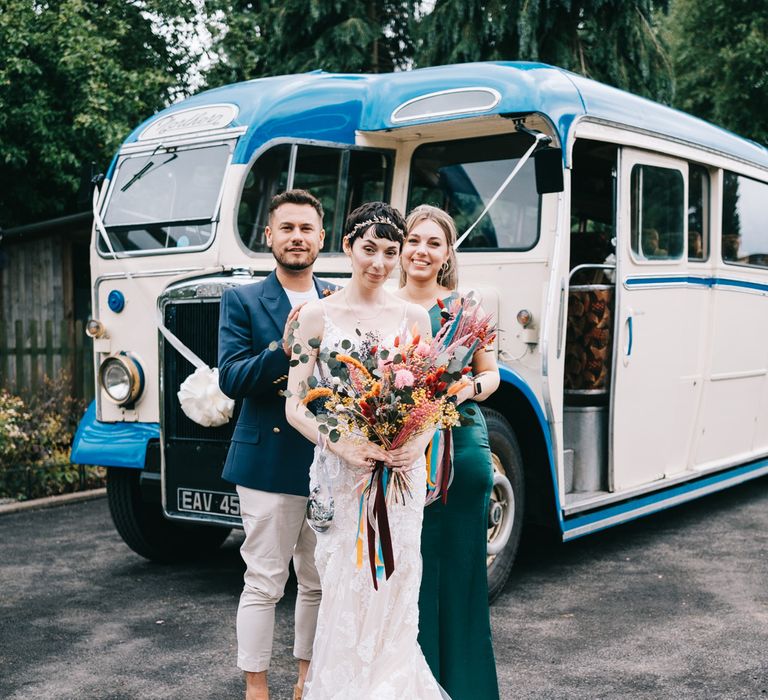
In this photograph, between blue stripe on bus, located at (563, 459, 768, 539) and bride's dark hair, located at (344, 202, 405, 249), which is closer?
bride's dark hair, located at (344, 202, 405, 249)

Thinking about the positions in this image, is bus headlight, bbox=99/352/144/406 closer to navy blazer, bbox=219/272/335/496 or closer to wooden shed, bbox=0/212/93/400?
navy blazer, bbox=219/272/335/496

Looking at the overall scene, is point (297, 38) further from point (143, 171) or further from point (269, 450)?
point (269, 450)

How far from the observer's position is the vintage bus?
5352 mm

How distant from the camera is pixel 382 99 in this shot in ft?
18.7

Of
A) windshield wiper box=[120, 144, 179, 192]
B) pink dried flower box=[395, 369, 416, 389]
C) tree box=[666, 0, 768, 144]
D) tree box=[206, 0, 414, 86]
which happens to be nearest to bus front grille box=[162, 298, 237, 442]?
windshield wiper box=[120, 144, 179, 192]

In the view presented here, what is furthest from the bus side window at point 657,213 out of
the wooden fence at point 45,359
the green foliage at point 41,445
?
the wooden fence at point 45,359

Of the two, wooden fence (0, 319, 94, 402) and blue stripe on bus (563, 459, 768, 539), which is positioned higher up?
wooden fence (0, 319, 94, 402)

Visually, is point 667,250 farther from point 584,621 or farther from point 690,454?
point 584,621

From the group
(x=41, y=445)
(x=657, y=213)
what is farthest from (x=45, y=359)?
(x=657, y=213)

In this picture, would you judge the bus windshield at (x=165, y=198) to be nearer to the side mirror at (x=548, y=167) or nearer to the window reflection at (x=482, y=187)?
the window reflection at (x=482, y=187)

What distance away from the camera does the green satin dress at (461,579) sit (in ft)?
12.1

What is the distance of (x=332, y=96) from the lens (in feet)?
18.7

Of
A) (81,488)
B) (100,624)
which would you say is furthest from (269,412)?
(81,488)

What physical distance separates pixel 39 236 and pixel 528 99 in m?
9.81
